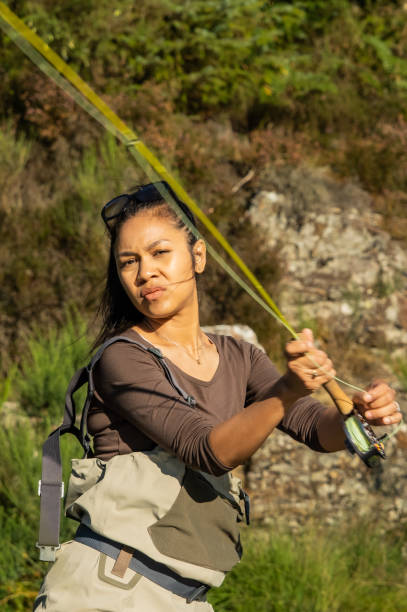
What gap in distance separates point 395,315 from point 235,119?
271 centimetres

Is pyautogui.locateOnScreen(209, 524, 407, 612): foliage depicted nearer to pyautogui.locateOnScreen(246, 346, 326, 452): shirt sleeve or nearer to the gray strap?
pyautogui.locateOnScreen(246, 346, 326, 452): shirt sleeve

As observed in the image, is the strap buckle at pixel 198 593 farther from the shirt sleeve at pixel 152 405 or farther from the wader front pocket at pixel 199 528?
the shirt sleeve at pixel 152 405

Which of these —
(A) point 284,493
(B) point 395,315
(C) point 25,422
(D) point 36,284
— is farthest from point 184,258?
(B) point 395,315

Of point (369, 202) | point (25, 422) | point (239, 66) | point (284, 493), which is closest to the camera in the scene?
point (25, 422)

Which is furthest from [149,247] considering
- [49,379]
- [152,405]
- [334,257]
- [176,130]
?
[176,130]

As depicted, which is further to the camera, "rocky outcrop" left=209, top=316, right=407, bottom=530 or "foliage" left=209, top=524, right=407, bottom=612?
"rocky outcrop" left=209, top=316, right=407, bottom=530

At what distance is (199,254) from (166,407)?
0.52 meters

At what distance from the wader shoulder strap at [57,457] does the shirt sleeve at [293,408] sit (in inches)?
10.8

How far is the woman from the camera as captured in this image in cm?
133

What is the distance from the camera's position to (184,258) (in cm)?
168

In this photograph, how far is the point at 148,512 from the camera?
4.69 ft

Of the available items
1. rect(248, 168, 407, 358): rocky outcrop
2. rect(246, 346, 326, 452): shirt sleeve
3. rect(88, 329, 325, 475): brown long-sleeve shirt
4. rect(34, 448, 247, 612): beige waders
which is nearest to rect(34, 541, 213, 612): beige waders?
A: rect(34, 448, 247, 612): beige waders

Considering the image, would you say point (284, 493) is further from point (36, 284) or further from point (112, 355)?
point (112, 355)

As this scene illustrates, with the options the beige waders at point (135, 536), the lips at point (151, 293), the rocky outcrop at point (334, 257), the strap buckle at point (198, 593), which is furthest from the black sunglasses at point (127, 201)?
the rocky outcrop at point (334, 257)
